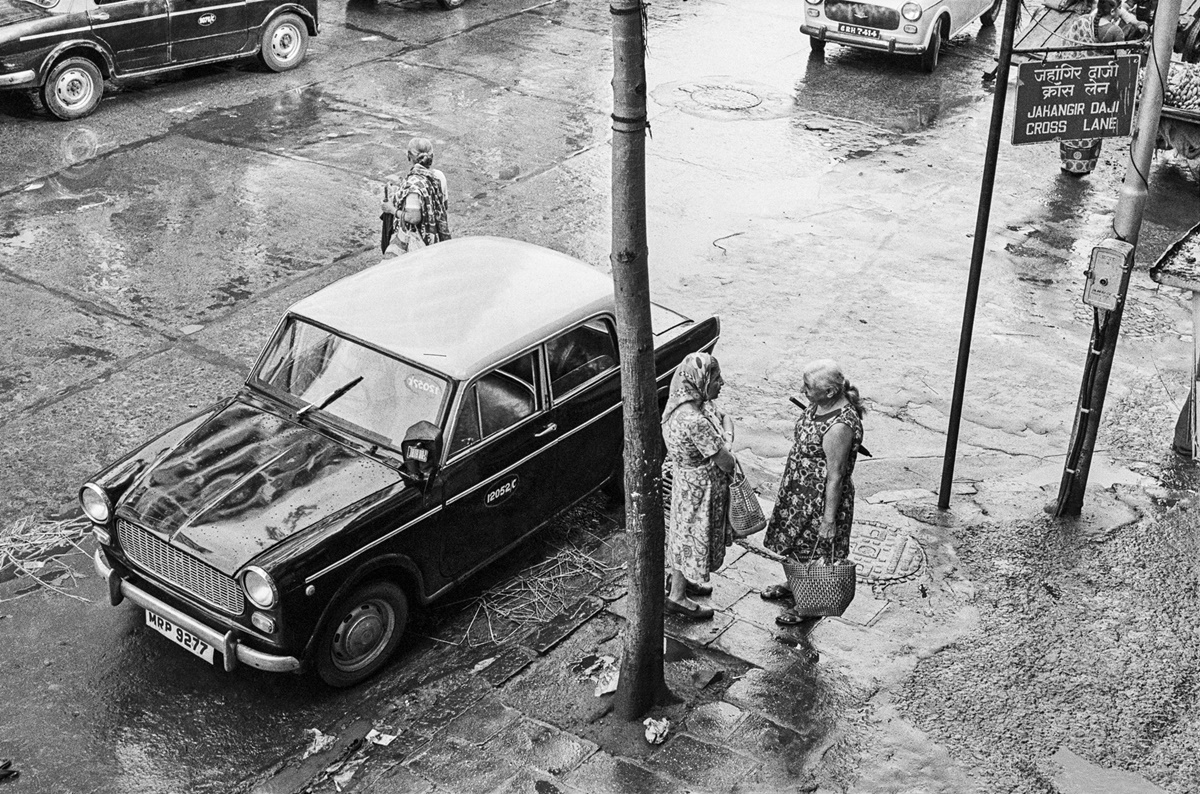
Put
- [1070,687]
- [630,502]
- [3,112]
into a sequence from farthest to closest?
[3,112]
[1070,687]
[630,502]

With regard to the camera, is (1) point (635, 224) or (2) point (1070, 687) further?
(2) point (1070, 687)

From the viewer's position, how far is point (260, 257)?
A: 454 inches

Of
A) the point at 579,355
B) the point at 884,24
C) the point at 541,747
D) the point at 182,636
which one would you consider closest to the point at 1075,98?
the point at 579,355

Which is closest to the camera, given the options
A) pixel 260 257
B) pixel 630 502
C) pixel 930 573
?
pixel 630 502

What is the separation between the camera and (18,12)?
1377cm

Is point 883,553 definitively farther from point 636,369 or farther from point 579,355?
point 636,369

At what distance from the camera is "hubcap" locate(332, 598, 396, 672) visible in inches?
259

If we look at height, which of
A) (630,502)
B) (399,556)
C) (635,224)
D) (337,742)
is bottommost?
(337,742)

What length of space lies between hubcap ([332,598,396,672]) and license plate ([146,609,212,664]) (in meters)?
0.64

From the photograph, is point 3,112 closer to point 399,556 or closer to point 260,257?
point 260,257

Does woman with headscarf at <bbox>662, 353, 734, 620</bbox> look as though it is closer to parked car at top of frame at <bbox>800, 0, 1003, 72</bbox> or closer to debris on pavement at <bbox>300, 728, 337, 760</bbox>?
debris on pavement at <bbox>300, 728, 337, 760</bbox>

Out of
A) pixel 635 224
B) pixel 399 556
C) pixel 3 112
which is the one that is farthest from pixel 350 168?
pixel 635 224

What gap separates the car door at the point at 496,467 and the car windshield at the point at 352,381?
0.25 meters

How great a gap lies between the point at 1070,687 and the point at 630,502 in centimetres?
253
